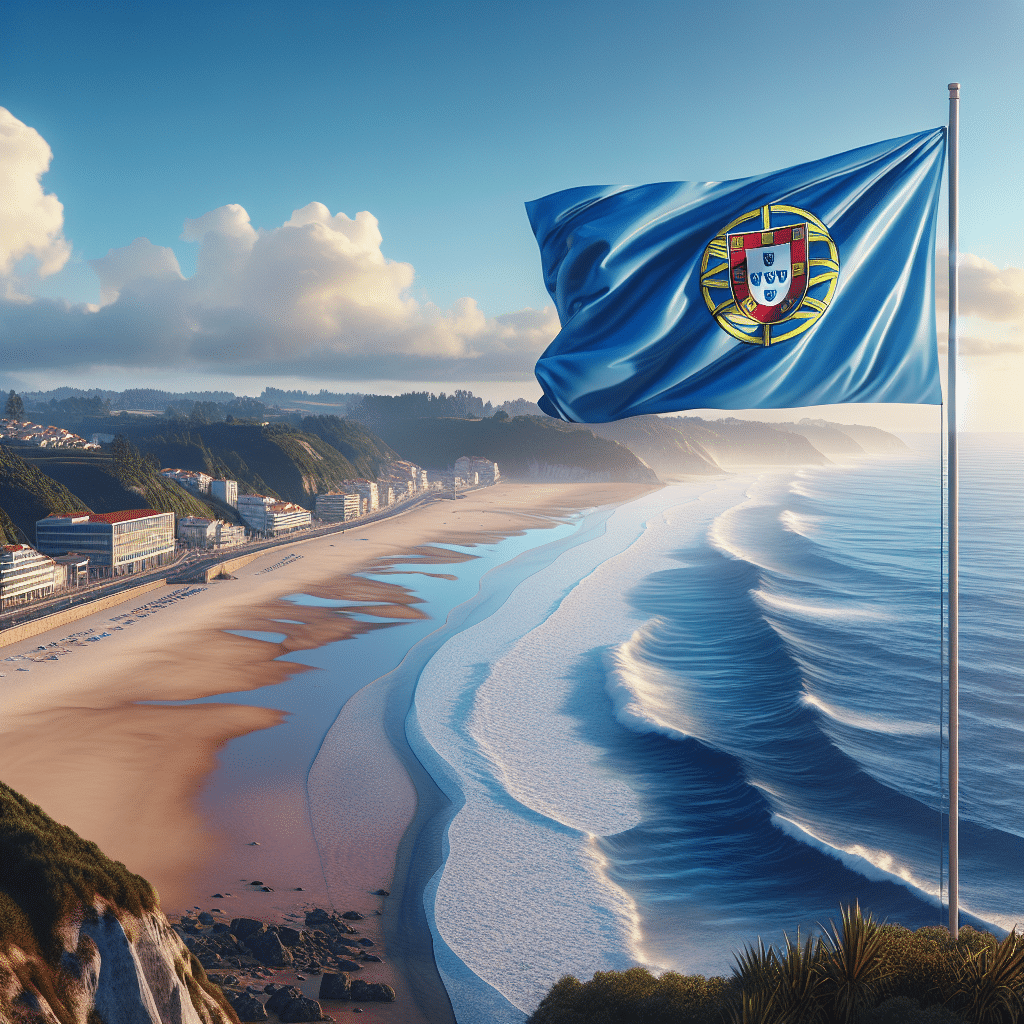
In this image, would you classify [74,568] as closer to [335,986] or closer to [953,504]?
[335,986]


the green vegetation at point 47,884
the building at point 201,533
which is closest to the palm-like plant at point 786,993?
the green vegetation at point 47,884

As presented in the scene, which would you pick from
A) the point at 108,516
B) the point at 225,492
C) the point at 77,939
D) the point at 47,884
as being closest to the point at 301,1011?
the point at 77,939

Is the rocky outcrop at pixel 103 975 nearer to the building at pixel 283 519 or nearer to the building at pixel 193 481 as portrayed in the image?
the building at pixel 283 519

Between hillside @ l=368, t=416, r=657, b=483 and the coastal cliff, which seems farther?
hillside @ l=368, t=416, r=657, b=483

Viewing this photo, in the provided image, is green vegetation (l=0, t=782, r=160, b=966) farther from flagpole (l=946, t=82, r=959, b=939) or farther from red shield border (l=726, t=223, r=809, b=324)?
red shield border (l=726, t=223, r=809, b=324)

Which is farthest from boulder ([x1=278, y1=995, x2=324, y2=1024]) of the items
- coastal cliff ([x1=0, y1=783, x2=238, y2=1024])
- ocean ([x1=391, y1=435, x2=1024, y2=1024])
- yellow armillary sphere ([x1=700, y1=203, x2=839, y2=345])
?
yellow armillary sphere ([x1=700, y1=203, x2=839, y2=345])

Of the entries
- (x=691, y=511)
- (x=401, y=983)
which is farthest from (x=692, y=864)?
(x=691, y=511)

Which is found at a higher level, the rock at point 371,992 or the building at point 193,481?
the building at point 193,481
